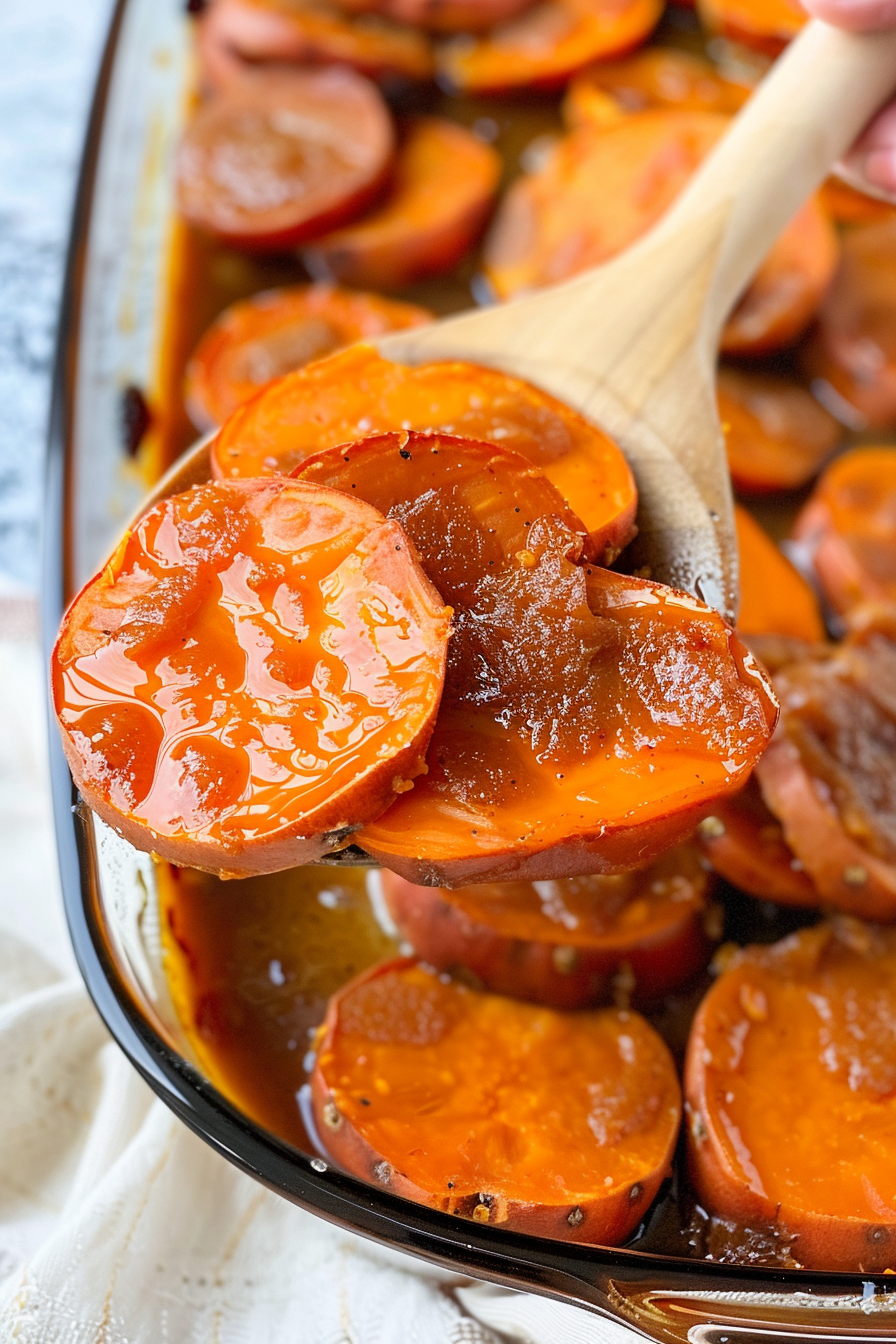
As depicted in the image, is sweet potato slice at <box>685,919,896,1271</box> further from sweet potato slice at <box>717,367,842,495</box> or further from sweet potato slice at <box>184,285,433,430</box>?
sweet potato slice at <box>184,285,433,430</box>

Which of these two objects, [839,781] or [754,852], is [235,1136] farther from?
[839,781]

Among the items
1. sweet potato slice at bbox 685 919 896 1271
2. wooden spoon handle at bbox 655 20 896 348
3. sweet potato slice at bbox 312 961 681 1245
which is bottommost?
sweet potato slice at bbox 312 961 681 1245

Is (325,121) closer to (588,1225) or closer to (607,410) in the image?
(607,410)

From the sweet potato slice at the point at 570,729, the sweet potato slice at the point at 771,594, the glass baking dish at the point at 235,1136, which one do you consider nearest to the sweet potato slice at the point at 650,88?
the sweet potato slice at the point at 771,594

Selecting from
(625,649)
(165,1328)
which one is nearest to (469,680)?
(625,649)

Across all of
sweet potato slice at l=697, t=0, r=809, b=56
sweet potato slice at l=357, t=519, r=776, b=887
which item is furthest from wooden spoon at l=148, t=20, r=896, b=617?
sweet potato slice at l=697, t=0, r=809, b=56

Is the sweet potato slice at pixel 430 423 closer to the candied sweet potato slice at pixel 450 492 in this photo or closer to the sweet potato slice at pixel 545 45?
the candied sweet potato slice at pixel 450 492
